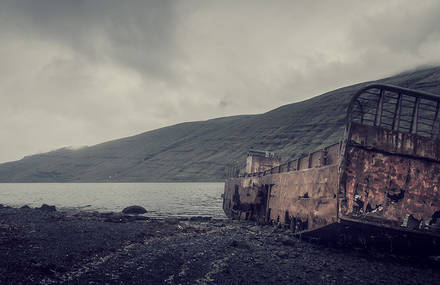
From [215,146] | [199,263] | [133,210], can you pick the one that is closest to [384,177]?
[199,263]

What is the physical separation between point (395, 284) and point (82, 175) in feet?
589

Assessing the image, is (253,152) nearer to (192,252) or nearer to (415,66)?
(192,252)

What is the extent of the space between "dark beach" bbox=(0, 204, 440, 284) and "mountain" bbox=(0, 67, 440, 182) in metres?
98.8

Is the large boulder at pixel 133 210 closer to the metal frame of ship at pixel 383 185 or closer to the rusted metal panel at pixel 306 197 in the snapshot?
the rusted metal panel at pixel 306 197

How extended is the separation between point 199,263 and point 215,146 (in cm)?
15357

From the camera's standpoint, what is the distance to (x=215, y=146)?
535ft

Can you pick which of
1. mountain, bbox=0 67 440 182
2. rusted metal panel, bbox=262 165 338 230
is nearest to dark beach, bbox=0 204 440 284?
rusted metal panel, bbox=262 165 338 230

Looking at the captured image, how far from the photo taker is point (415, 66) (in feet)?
553

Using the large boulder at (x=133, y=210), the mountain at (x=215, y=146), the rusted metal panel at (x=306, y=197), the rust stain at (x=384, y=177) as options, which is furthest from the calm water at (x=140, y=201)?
the mountain at (x=215, y=146)

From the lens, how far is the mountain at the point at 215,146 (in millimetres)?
124688

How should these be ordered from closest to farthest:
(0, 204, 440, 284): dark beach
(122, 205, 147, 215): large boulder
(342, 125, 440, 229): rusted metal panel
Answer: (0, 204, 440, 284): dark beach < (342, 125, 440, 229): rusted metal panel < (122, 205, 147, 215): large boulder

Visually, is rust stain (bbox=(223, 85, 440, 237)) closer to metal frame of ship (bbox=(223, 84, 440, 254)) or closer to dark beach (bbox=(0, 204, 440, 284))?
metal frame of ship (bbox=(223, 84, 440, 254))

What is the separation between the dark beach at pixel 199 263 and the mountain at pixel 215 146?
98.8 meters

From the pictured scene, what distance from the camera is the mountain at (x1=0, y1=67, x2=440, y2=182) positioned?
124688 mm
